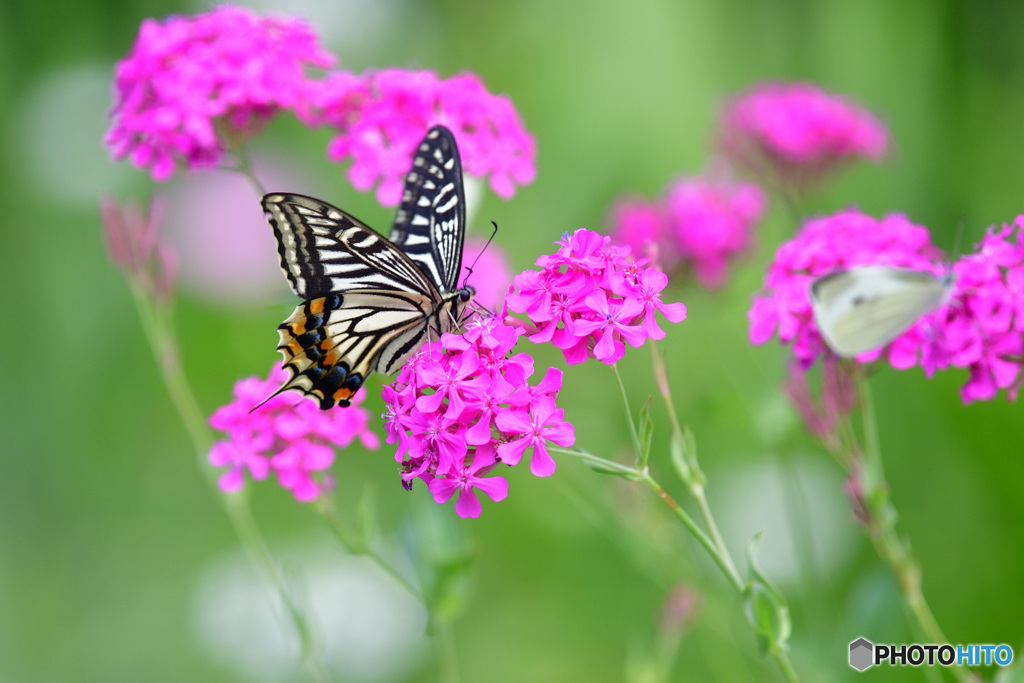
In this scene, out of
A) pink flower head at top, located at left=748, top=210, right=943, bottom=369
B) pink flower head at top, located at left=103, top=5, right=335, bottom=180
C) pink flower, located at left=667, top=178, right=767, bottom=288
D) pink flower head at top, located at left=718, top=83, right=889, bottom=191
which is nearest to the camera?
pink flower head at top, located at left=748, top=210, right=943, bottom=369

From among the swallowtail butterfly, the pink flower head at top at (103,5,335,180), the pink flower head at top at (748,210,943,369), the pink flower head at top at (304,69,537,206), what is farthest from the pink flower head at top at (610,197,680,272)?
the pink flower head at top at (103,5,335,180)

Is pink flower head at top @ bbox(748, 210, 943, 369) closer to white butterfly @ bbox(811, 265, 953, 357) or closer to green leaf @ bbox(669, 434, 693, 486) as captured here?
white butterfly @ bbox(811, 265, 953, 357)

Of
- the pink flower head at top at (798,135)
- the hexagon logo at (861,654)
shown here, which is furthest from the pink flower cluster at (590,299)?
the pink flower head at top at (798,135)

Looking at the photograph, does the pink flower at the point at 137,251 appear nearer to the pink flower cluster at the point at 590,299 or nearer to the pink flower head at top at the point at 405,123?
the pink flower head at top at the point at 405,123

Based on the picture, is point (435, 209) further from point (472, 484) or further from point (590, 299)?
point (472, 484)

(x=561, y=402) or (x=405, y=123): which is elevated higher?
(x=405, y=123)

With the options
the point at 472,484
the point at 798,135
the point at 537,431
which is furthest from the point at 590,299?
the point at 798,135
